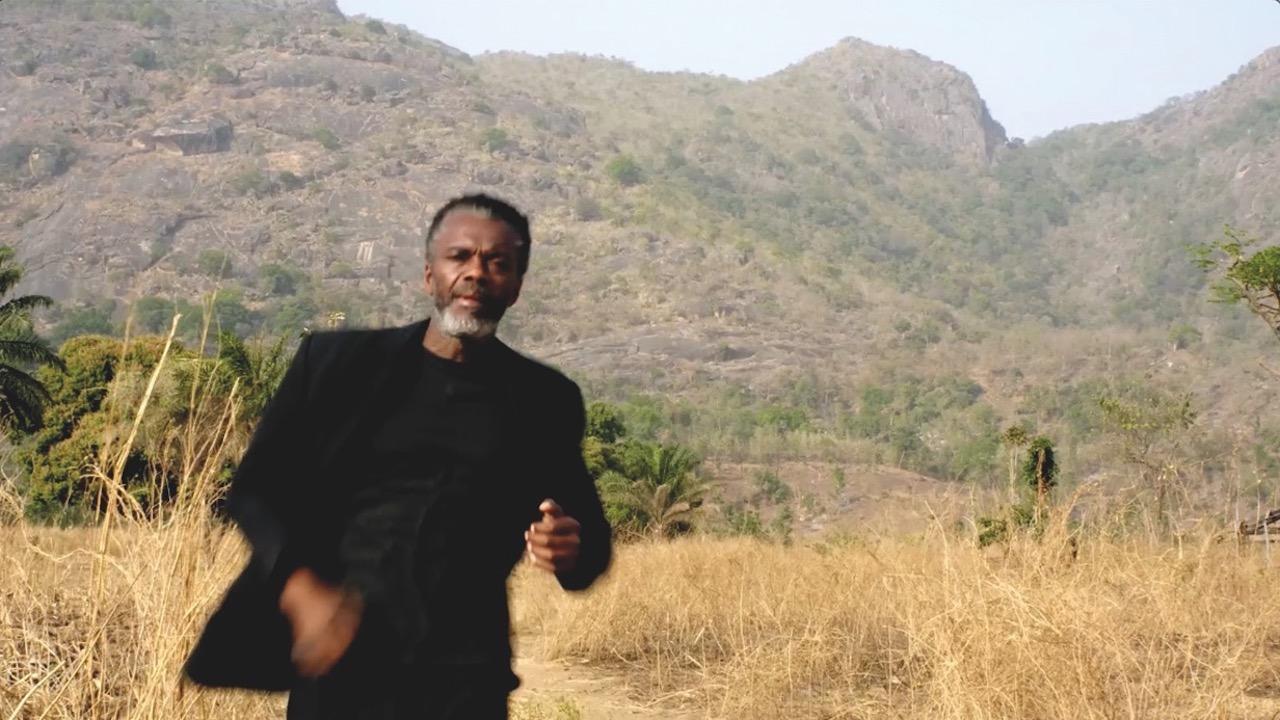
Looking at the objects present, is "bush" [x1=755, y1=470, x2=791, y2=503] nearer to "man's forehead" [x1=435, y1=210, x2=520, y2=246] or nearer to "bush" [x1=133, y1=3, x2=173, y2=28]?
"man's forehead" [x1=435, y1=210, x2=520, y2=246]

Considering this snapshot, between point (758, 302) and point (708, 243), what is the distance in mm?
11347

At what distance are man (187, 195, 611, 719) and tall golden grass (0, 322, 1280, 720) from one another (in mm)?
322

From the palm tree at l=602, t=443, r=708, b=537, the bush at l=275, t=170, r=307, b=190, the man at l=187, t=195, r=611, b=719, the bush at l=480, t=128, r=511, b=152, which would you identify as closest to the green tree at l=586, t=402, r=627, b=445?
the palm tree at l=602, t=443, r=708, b=537

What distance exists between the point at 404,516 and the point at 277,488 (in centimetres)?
20

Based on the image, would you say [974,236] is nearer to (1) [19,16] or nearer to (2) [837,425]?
(2) [837,425]

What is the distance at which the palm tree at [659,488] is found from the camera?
28.2m

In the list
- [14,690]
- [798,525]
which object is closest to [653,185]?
[798,525]

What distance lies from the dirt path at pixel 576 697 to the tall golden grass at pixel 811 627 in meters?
0.09

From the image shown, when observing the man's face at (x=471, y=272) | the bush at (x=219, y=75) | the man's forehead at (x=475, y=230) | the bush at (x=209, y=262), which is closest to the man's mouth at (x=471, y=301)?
the man's face at (x=471, y=272)

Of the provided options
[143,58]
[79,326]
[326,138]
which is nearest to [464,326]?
[79,326]

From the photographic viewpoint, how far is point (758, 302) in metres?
101

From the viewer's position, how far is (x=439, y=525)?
1.93 meters

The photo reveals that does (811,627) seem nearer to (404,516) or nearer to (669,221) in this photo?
(404,516)

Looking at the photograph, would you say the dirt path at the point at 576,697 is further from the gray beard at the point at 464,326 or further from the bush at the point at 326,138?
the bush at the point at 326,138
